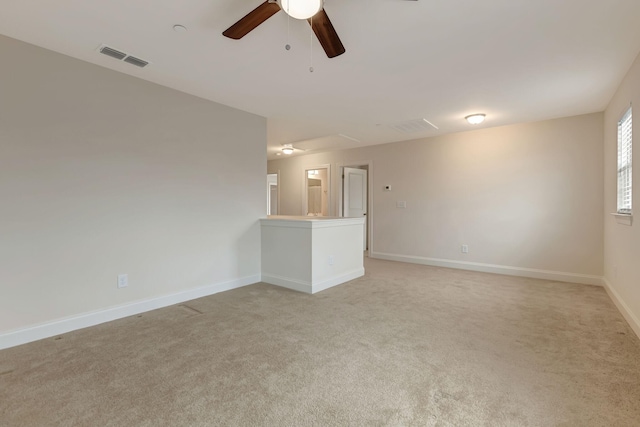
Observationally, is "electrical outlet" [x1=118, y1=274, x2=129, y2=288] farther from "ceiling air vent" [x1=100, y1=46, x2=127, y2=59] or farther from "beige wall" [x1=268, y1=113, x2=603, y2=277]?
"beige wall" [x1=268, y1=113, x2=603, y2=277]

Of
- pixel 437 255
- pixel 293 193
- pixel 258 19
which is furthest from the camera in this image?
pixel 293 193

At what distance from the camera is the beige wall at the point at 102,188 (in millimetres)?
2301

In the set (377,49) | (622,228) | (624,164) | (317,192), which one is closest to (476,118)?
(624,164)

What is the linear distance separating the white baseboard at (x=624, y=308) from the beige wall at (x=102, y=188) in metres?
4.05

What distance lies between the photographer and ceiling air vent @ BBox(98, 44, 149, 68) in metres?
2.41

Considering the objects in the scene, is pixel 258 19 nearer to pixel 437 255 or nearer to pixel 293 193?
pixel 437 255

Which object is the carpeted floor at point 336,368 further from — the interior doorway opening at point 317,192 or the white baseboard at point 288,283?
the interior doorway opening at point 317,192

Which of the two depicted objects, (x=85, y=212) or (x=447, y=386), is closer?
(x=447, y=386)

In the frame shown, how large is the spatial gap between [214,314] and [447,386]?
7.09ft

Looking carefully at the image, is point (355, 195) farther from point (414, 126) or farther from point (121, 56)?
point (121, 56)

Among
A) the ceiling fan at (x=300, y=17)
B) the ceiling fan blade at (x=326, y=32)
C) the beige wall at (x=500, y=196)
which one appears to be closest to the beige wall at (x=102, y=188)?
the ceiling fan at (x=300, y=17)

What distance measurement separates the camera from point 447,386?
68.4 inches

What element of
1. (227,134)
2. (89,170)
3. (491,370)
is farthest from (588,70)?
(89,170)

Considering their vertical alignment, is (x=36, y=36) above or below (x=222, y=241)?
above
